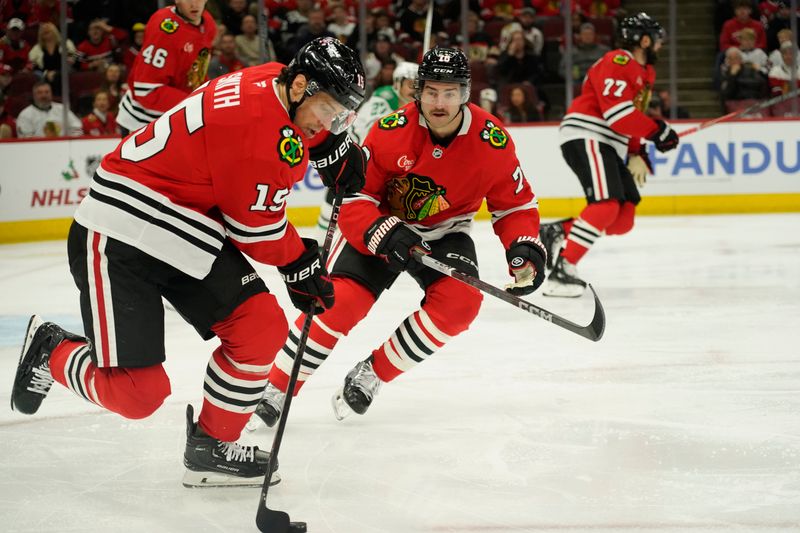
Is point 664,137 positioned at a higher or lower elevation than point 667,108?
higher

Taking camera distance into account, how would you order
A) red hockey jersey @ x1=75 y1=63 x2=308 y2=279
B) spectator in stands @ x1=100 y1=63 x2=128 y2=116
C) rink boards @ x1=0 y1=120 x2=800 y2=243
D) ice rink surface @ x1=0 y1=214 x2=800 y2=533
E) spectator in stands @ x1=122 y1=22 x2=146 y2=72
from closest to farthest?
1. red hockey jersey @ x1=75 y1=63 x2=308 y2=279
2. ice rink surface @ x1=0 y1=214 x2=800 y2=533
3. spectator in stands @ x1=100 y1=63 x2=128 y2=116
4. spectator in stands @ x1=122 y1=22 x2=146 y2=72
5. rink boards @ x1=0 y1=120 x2=800 y2=243

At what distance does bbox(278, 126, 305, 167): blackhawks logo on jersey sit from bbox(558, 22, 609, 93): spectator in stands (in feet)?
19.9

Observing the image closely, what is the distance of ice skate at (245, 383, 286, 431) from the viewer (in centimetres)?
293

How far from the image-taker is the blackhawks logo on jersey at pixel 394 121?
3020 mm

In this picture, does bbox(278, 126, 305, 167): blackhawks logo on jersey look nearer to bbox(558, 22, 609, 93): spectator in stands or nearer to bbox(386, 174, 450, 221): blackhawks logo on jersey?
bbox(386, 174, 450, 221): blackhawks logo on jersey

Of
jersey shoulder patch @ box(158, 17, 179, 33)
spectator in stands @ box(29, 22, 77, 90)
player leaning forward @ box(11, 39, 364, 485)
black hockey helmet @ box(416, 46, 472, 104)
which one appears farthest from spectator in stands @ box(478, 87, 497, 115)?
player leaning forward @ box(11, 39, 364, 485)

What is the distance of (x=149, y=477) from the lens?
2.60 m

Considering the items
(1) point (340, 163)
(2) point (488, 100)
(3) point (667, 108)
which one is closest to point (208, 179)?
(1) point (340, 163)

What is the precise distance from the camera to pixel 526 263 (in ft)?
9.61

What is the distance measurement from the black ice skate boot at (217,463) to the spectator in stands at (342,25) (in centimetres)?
600

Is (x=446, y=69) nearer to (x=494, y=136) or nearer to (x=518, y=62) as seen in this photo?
(x=494, y=136)

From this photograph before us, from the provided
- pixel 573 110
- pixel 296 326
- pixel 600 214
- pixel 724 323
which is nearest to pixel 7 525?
pixel 296 326

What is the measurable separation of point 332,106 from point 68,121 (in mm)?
5549

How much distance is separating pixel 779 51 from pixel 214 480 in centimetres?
687
